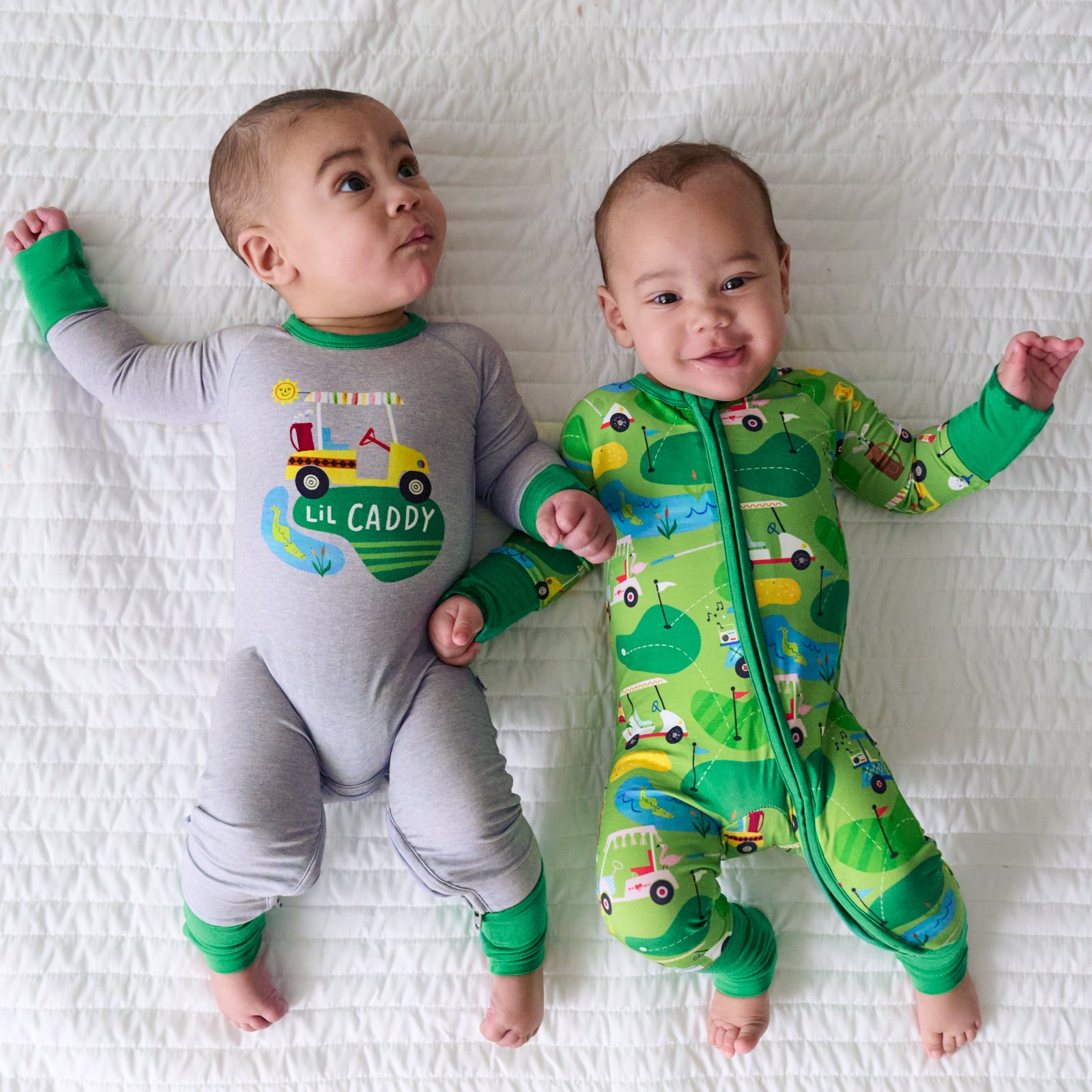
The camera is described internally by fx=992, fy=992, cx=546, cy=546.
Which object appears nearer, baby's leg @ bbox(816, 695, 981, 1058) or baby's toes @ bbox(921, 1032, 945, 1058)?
baby's leg @ bbox(816, 695, 981, 1058)

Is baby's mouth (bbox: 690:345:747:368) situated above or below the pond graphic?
above

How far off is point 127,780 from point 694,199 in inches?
36.9

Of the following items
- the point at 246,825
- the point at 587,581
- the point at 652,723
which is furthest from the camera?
the point at 587,581

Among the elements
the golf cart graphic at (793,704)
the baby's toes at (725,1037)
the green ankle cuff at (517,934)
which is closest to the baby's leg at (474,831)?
the green ankle cuff at (517,934)

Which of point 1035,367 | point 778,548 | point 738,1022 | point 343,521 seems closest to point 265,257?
point 343,521

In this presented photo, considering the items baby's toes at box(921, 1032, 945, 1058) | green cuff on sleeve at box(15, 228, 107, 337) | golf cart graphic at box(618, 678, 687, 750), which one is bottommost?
baby's toes at box(921, 1032, 945, 1058)

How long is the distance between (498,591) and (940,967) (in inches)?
25.8

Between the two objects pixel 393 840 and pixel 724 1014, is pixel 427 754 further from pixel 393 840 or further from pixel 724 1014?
pixel 724 1014

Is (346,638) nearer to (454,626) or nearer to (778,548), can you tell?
(454,626)

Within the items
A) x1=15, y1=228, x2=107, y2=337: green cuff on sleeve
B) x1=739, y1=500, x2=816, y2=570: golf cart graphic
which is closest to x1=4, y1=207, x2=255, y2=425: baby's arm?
x1=15, y1=228, x2=107, y2=337: green cuff on sleeve

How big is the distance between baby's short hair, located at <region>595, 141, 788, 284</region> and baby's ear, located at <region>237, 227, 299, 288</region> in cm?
37

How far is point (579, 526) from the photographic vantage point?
3.44 feet

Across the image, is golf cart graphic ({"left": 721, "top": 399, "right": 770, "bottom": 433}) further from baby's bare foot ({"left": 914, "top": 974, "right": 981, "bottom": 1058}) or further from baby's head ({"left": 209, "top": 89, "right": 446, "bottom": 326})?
baby's bare foot ({"left": 914, "top": 974, "right": 981, "bottom": 1058})

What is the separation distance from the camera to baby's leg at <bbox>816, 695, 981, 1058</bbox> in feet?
3.45
